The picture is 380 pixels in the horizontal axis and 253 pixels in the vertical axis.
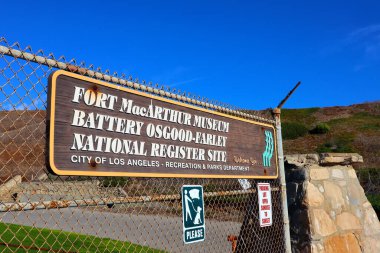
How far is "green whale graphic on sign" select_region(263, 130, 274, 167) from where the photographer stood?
210 inches

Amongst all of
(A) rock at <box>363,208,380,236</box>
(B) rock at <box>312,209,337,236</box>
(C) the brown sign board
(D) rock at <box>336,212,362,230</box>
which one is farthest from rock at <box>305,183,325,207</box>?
(C) the brown sign board

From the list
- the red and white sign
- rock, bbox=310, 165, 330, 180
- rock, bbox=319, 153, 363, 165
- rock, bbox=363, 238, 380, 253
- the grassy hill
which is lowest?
rock, bbox=363, 238, 380, 253

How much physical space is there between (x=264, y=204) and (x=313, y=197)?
3.76 feet

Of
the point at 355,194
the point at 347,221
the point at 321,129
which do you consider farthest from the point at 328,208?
the point at 321,129

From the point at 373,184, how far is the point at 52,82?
52.9 feet

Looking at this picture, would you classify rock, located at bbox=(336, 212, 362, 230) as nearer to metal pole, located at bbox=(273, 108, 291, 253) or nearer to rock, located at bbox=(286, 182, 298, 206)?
rock, located at bbox=(286, 182, 298, 206)

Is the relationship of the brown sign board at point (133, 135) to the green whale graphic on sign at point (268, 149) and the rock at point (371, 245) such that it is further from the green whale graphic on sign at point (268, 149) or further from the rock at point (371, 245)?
the rock at point (371, 245)

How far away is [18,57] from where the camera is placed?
8.96ft

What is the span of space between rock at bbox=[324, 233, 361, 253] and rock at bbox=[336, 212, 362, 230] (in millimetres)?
116

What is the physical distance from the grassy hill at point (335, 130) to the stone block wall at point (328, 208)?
2170cm

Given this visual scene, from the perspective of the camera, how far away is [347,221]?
20.1 feet

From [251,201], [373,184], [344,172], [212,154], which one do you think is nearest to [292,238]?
[251,201]

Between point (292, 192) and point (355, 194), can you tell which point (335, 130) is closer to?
point (355, 194)

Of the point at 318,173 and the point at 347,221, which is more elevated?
the point at 318,173
